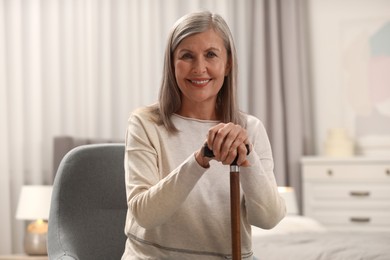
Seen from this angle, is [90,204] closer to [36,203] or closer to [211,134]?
[211,134]

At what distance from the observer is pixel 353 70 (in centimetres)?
599

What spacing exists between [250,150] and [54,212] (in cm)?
78

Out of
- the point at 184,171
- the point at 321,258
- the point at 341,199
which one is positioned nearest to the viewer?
the point at 184,171

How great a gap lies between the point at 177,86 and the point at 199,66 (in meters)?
0.14

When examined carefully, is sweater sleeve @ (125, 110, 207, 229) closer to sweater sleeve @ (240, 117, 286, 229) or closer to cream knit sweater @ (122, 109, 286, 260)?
cream knit sweater @ (122, 109, 286, 260)

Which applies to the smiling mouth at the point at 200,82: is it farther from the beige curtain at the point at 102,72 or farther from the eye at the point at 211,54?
the beige curtain at the point at 102,72

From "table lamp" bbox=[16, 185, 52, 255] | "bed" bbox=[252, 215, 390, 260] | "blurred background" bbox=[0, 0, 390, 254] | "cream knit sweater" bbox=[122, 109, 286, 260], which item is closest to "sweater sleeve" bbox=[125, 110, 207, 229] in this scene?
"cream knit sweater" bbox=[122, 109, 286, 260]

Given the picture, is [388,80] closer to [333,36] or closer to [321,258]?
[333,36]


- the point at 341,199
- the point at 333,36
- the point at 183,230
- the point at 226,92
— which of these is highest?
the point at 333,36

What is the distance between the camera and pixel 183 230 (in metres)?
1.87

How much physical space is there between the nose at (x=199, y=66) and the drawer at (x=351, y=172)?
12.3 ft

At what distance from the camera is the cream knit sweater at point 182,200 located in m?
1.78

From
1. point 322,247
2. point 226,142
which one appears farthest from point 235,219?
point 322,247

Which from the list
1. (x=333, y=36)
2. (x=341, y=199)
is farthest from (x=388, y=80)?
(x=341, y=199)
